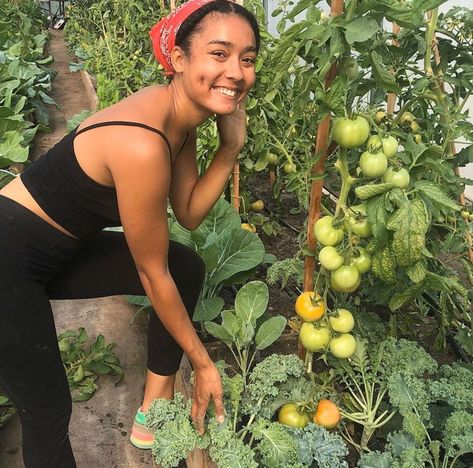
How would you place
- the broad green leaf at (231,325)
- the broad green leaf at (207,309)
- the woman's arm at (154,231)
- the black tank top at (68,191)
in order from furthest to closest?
the broad green leaf at (207,309) < the broad green leaf at (231,325) < the black tank top at (68,191) < the woman's arm at (154,231)

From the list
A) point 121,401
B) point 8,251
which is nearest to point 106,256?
point 8,251

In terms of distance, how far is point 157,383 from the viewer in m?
1.91

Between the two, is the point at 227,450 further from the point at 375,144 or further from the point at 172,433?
the point at 375,144

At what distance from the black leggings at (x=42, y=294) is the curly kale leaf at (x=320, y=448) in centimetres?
61

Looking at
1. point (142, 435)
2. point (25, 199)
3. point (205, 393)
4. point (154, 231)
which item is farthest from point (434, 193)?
point (142, 435)

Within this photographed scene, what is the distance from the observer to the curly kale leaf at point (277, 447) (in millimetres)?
1513

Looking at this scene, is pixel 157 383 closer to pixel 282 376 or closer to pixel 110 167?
pixel 282 376

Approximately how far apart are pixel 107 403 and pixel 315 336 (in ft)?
3.32

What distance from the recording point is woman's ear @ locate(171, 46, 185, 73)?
1.32m

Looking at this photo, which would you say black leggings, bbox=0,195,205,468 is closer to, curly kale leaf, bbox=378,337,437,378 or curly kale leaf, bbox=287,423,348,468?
curly kale leaf, bbox=287,423,348,468

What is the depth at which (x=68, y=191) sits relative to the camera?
1.40 metres

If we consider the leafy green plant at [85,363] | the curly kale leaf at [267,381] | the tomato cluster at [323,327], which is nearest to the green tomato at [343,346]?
the tomato cluster at [323,327]

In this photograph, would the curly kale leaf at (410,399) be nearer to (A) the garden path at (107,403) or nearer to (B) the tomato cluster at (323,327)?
(B) the tomato cluster at (323,327)

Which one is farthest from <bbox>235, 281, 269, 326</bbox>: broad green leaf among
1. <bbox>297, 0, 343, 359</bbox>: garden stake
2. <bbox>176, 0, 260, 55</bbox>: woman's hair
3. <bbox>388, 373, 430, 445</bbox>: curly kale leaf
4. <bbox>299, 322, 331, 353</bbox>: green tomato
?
<bbox>176, 0, 260, 55</bbox>: woman's hair
